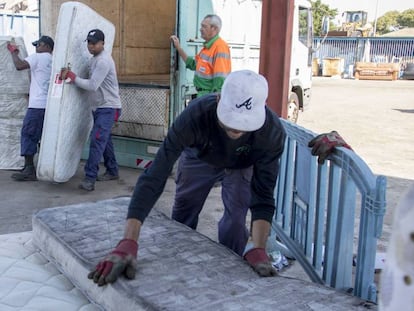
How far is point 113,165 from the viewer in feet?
19.6

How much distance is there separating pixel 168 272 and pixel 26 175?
12.9 feet

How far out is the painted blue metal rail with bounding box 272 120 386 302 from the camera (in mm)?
2242

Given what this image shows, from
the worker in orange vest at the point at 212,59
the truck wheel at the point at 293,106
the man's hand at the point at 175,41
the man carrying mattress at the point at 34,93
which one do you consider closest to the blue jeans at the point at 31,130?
the man carrying mattress at the point at 34,93

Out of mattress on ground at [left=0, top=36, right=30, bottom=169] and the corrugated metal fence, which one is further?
the corrugated metal fence

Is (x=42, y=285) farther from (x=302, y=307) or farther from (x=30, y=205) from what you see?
(x=30, y=205)

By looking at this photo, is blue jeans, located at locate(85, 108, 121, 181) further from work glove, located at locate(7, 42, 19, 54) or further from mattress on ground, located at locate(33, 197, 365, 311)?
mattress on ground, located at locate(33, 197, 365, 311)

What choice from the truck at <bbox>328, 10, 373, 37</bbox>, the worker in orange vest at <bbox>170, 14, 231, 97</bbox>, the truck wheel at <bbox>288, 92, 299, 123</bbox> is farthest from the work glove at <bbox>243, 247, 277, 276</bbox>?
the truck at <bbox>328, 10, 373, 37</bbox>

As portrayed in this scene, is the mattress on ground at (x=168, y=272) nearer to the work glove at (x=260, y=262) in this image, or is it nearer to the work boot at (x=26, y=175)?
the work glove at (x=260, y=262)

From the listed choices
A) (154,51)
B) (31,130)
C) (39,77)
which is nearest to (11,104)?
(31,130)

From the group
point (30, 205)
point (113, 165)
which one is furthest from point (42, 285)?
point (113, 165)

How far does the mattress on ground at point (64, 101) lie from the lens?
5.10m

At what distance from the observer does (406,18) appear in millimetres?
67188

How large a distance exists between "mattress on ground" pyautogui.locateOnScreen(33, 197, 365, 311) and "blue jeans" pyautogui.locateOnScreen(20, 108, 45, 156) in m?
2.71

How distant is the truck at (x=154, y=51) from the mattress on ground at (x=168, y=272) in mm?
2920
